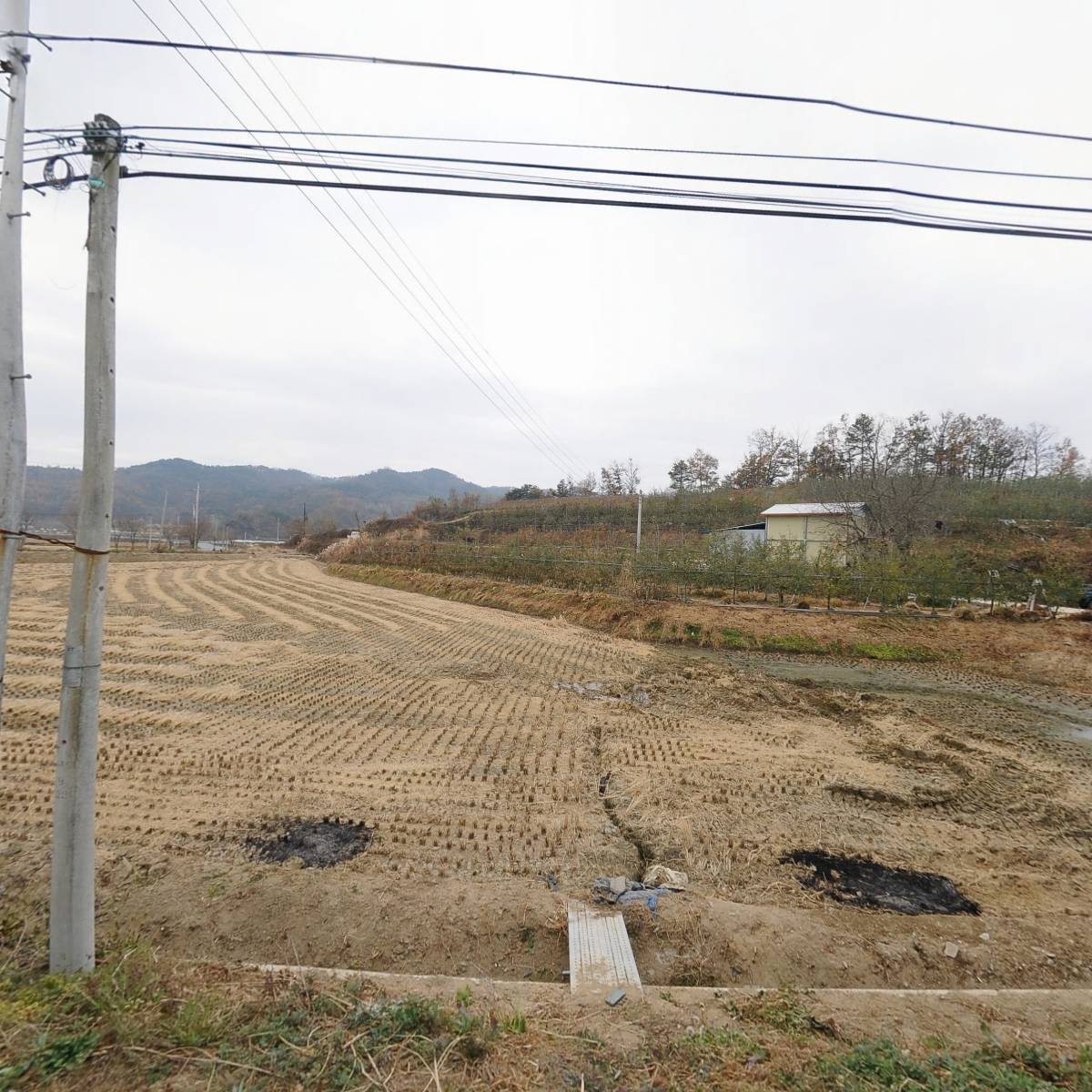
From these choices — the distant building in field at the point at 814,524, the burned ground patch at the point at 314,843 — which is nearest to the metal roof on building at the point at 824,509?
→ the distant building in field at the point at 814,524

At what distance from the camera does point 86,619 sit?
2984 millimetres

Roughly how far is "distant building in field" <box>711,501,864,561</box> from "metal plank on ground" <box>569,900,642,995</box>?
23443 mm

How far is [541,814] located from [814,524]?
2891cm

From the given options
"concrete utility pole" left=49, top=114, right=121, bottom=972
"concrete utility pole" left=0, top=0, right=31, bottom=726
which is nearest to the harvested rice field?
"concrete utility pole" left=49, top=114, right=121, bottom=972

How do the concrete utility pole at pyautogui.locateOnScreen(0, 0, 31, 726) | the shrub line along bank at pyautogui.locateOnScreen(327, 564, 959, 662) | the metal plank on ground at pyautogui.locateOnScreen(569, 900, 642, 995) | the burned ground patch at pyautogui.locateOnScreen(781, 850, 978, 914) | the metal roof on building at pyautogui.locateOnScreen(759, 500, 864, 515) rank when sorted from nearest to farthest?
the concrete utility pole at pyautogui.locateOnScreen(0, 0, 31, 726)
the metal plank on ground at pyautogui.locateOnScreen(569, 900, 642, 995)
the burned ground patch at pyautogui.locateOnScreen(781, 850, 978, 914)
the shrub line along bank at pyautogui.locateOnScreen(327, 564, 959, 662)
the metal roof on building at pyautogui.locateOnScreen(759, 500, 864, 515)

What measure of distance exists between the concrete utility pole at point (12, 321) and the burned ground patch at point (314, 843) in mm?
2770

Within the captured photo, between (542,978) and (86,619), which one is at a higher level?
(86,619)

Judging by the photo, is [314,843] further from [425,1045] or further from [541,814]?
[425,1045]

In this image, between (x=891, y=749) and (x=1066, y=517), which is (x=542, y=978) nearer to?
(x=891, y=749)

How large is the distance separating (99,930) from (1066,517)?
39.2 meters

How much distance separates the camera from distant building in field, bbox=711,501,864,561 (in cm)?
2742

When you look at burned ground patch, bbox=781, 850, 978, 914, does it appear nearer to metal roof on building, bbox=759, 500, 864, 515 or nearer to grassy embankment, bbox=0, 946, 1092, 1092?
grassy embankment, bbox=0, 946, 1092, 1092

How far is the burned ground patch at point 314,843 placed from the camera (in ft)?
15.5

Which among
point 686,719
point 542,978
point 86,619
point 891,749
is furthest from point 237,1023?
point 891,749
